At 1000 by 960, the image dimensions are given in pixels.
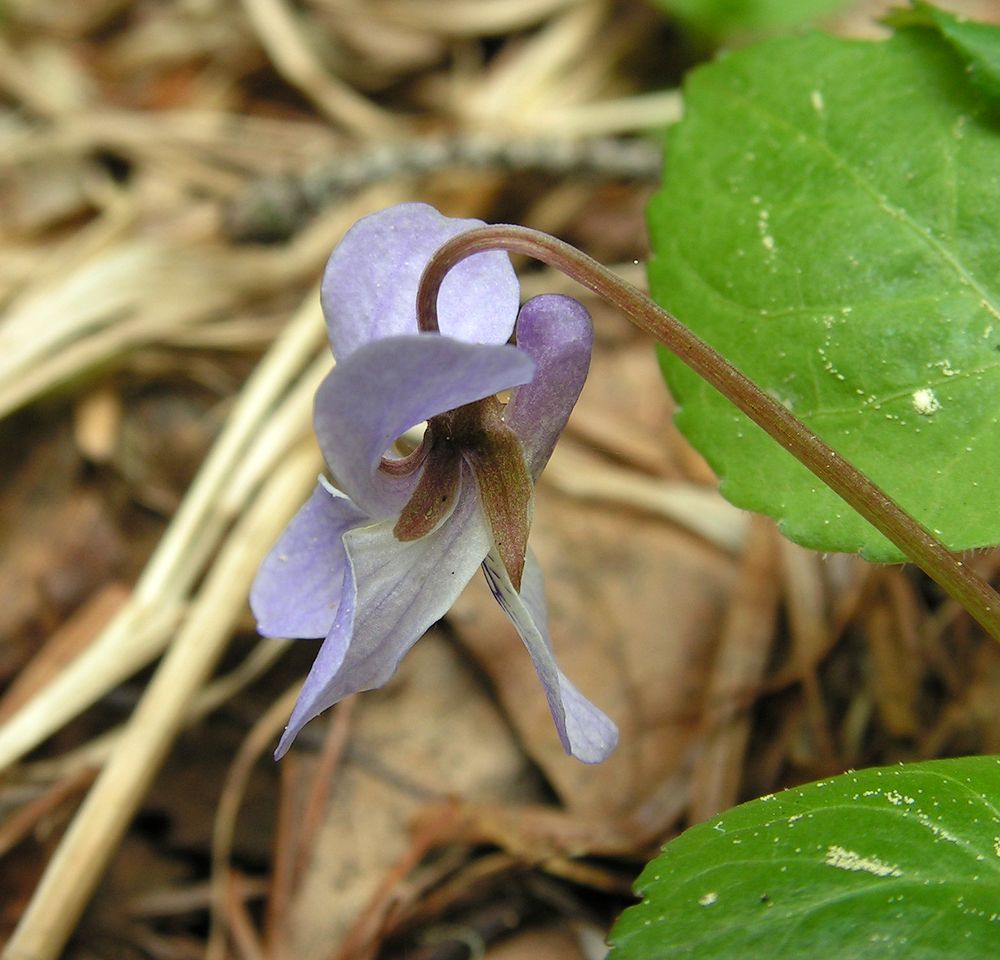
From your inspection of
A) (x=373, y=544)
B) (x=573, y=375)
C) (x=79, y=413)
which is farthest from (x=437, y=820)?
(x=79, y=413)

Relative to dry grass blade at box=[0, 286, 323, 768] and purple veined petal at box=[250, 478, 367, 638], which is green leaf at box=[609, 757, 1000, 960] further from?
dry grass blade at box=[0, 286, 323, 768]

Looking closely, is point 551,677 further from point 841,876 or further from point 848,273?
point 848,273

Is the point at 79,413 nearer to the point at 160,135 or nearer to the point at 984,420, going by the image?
the point at 160,135

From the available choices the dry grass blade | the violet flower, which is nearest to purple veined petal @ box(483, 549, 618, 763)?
the violet flower

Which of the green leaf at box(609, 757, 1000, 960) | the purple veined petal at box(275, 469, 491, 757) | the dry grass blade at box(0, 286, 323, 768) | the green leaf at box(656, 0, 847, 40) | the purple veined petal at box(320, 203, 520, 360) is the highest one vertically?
the purple veined petal at box(320, 203, 520, 360)

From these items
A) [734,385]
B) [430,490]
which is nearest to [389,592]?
[430,490]
